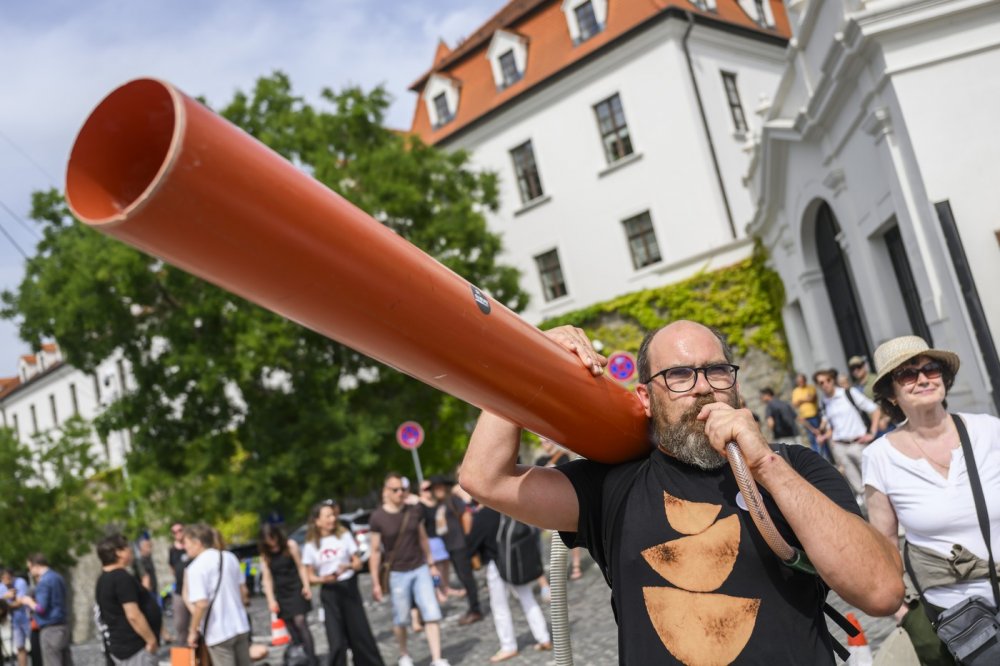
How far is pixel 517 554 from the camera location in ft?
30.6

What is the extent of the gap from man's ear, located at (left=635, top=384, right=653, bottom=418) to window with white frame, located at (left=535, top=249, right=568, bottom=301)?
27.1 m

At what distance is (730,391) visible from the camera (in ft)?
8.13

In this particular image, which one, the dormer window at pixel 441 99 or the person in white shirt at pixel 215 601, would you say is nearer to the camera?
the person in white shirt at pixel 215 601

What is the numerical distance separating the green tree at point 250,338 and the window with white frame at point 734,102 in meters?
8.37

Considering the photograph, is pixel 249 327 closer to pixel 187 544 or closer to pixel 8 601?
pixel 8 601

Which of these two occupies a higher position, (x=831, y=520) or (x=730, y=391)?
(x=730, y=391)

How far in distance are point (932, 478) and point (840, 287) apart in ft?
46.9

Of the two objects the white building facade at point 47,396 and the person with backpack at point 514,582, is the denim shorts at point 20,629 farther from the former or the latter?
the white building facade at point 47,396

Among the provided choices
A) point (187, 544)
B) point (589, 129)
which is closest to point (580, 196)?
point (589, 129)

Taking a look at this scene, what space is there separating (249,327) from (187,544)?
1423cm

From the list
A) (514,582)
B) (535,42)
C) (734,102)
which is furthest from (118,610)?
(535,42)

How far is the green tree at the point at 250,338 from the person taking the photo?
73.3 ft

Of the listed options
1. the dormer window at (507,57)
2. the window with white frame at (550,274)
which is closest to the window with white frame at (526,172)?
the window with white frame at (550,274)

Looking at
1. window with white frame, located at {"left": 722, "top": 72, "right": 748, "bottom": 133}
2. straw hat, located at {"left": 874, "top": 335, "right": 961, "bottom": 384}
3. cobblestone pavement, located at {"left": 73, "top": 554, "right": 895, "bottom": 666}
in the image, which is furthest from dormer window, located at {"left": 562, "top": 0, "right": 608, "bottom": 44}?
straw hat, located at {"left": 874, "top": 335, "right": 961, "bottom": 384}
